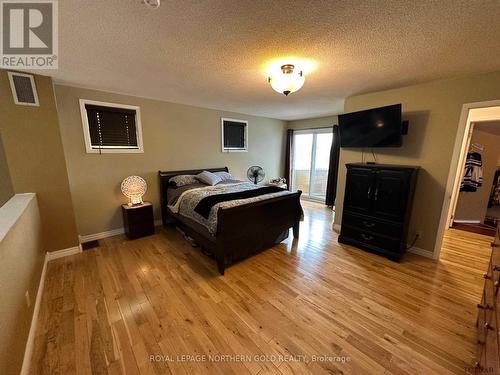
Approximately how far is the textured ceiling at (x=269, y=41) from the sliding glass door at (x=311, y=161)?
290 cm

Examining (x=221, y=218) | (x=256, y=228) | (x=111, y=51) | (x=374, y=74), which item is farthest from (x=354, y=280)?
(x=111, y=51)

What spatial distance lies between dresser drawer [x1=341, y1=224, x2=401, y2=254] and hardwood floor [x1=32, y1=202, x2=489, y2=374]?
0.57 ft

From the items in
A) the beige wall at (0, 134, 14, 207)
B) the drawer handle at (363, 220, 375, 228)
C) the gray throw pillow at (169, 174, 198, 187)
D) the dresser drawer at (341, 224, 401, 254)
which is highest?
the beige wall at (0, 134, 14, 207)

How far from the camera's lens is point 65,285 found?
85.2 inches

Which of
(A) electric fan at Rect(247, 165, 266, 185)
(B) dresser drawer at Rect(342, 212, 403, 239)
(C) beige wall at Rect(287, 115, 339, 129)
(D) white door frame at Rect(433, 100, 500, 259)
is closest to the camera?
(D) white door frame at Rect(433, 100, 500, 259)

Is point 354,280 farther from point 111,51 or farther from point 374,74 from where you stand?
point 111,51

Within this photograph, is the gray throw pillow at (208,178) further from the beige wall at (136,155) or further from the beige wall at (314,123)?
the beige wall at (314,123)

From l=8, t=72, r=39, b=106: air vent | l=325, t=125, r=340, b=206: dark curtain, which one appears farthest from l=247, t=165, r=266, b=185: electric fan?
l=8, t=72, r=39, b=106: air vent

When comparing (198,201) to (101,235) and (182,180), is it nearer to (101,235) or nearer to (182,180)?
(182,180)

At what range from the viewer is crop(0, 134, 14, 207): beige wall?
7.43 feet

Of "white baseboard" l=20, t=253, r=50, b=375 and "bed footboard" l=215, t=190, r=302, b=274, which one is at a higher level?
"bed footboard" l=215, t=190, r=302, b=274

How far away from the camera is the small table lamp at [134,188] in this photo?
3254 millimetres

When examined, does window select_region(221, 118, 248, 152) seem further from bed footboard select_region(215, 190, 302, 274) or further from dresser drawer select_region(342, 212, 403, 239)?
dresser drawer select_region(342, 212, 403, 239)

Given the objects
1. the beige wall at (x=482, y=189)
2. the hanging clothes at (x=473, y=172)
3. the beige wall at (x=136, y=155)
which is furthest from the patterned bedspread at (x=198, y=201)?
the beige wall at (x=482, y=189)
